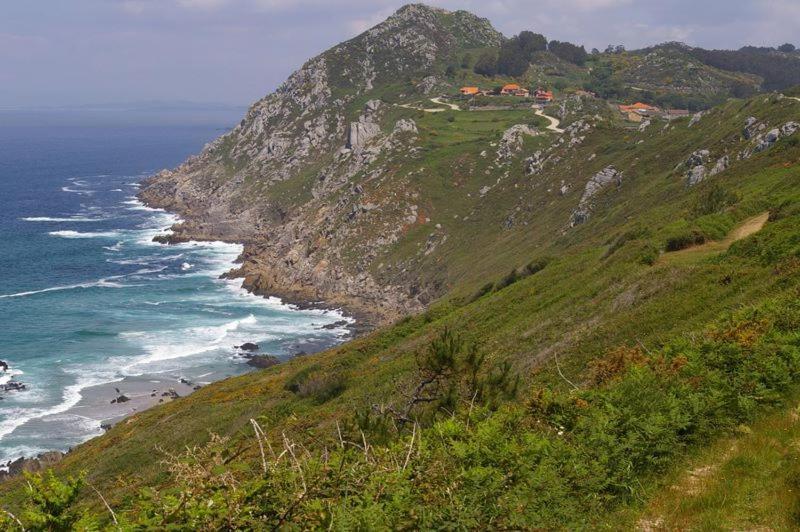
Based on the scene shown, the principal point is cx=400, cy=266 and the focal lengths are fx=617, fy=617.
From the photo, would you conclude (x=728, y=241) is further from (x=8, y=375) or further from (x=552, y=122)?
(x=552, y=122)

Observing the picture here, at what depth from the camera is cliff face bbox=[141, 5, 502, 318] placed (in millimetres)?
93875

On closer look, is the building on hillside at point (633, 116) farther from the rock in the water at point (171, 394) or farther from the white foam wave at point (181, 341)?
the rock in the water at point (171, 394)

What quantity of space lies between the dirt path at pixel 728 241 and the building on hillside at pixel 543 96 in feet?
402

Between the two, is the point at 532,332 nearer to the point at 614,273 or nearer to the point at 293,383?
the point at 614,273

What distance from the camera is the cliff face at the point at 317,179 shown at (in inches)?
3696

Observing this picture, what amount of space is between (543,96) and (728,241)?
421 ft

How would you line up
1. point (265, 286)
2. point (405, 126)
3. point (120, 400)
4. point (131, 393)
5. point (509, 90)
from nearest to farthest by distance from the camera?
point (120, 400) < point (131, 393) < point (265, 286) < point (405, 126) < point (509, 90)

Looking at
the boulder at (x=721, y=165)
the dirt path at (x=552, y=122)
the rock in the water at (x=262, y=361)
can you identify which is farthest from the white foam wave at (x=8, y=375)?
the dirt path at (x=552, y=122)

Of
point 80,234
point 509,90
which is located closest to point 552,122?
point 509,90

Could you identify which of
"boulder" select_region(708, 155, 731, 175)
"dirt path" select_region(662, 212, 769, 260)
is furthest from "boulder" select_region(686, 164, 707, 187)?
"dirt path" select_region(662, 212, 769, 260)

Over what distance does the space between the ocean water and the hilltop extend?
29.2 ft

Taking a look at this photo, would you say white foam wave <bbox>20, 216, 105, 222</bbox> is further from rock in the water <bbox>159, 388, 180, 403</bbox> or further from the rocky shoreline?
rock in the water <bbox>159, 388, 180, 403</bbox>

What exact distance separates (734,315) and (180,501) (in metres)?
14.9

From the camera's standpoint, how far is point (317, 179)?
436 feet
